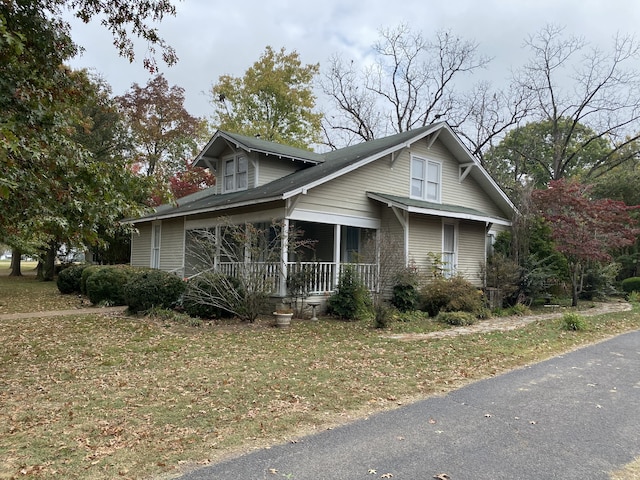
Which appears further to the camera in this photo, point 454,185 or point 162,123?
point 162,123

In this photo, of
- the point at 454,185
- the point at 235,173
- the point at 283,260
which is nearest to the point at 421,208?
the point at 454,185

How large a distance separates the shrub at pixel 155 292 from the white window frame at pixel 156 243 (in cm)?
789

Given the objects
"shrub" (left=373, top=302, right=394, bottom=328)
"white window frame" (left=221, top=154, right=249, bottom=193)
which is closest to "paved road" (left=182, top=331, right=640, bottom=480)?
"shrub" (left=373, top=302, right=394, bottom=328)

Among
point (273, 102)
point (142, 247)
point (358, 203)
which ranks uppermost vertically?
point (273, 102)

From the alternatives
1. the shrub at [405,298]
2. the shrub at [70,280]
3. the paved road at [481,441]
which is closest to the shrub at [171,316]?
the shrub at [405,298]

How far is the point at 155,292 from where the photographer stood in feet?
40.1

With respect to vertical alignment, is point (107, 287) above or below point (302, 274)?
below

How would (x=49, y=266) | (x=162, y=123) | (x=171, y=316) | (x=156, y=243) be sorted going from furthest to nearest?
(x=162, y=123)
(x=49, y=266)
(x=156, y=243)
(x=171, y=316)

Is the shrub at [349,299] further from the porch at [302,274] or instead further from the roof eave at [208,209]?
the roof eave at [208,209]

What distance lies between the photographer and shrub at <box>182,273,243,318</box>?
11.6 metres

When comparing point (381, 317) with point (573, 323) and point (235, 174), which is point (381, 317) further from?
point (235, 174)

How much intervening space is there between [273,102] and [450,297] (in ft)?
84.4

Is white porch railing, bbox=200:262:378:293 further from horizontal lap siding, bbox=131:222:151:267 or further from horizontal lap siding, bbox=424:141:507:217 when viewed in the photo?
horizontal lap siding, bbox=131:222:151:267

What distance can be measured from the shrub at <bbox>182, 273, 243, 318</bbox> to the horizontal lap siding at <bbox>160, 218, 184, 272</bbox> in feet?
20.9
